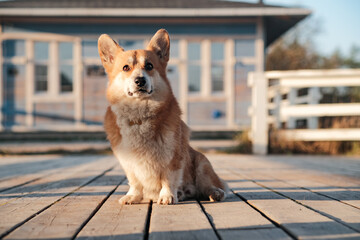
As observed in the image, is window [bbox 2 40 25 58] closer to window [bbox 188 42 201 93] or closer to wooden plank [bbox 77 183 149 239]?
window [bbox 188 42 201 93]

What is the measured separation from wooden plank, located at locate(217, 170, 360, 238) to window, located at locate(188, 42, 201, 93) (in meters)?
7.23

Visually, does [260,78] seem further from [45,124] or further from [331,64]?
[331,64]

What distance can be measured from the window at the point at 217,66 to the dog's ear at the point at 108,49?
7206 millimetres

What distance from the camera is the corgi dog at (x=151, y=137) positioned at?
74.7 inches

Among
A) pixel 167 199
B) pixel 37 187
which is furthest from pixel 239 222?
pixel 37 187

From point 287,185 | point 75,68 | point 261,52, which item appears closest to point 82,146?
point 75,68

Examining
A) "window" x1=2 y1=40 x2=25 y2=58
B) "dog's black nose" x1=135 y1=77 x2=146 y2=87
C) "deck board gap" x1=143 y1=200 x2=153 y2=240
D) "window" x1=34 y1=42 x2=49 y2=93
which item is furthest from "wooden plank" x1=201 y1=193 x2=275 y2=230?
"window" x1=2 y1=40 x2=25 y2=58

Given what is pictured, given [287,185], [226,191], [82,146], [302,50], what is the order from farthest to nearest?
[302,50]
[82,146]
[287,185]
[226,191]

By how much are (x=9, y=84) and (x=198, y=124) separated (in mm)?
5838

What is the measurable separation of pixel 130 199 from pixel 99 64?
7.88 meters

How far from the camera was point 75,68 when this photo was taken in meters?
9.16

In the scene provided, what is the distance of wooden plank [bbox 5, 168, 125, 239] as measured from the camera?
4.20 ft

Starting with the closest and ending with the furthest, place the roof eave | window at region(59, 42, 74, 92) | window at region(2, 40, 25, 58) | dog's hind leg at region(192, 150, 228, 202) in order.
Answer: dog's hind leg at region(192, 150, 228, 202)
the roof eave
window at region(2, 40, 25, 58)
window at region(59, 42, 74, 92)

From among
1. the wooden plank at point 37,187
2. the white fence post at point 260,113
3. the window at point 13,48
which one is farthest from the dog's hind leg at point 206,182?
the window at point 13,48
